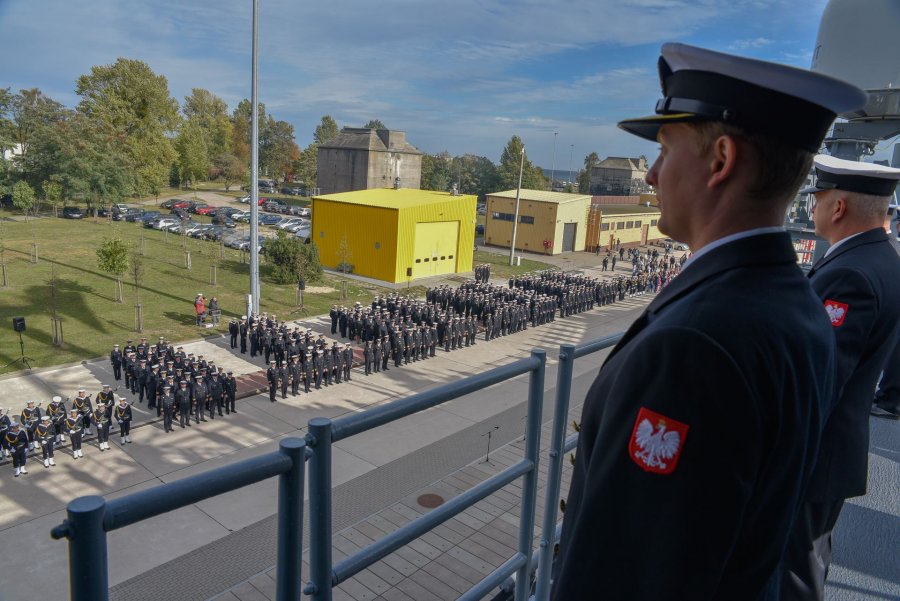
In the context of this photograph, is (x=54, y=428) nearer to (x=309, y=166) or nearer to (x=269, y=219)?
(x=269, y=219)

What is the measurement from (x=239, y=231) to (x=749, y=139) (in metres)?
39.0

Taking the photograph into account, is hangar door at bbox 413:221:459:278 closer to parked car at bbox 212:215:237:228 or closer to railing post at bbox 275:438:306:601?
parked car at bbox 212:215:237:228

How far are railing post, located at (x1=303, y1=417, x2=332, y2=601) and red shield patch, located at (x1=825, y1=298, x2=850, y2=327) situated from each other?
2042 mm

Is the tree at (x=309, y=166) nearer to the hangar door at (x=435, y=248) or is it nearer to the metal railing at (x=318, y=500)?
the hangar door at (x=435, y=248)

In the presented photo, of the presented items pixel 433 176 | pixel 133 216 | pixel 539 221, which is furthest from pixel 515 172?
pixel 133 216

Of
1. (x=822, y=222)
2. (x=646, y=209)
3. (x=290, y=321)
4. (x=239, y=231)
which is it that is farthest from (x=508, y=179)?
(x=822, y=222)

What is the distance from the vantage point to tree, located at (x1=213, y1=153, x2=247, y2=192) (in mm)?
64875

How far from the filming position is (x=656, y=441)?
105cm

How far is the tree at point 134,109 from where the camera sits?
1806 inches

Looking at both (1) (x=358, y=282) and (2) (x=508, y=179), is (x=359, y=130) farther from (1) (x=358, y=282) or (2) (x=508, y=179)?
(1) (x=358, y=282)

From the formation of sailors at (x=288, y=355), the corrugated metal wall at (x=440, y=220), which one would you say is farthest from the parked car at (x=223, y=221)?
the formation of sailors at (x=288, y=355)

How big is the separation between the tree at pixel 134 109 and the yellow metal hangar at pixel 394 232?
77.5 feet

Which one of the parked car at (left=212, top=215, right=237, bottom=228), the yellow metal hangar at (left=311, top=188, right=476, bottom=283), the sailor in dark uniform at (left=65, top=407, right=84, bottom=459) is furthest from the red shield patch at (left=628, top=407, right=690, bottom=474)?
the parked car at (left=212, top=215, right=237, bottom=228)

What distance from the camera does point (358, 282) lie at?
1113 inches
